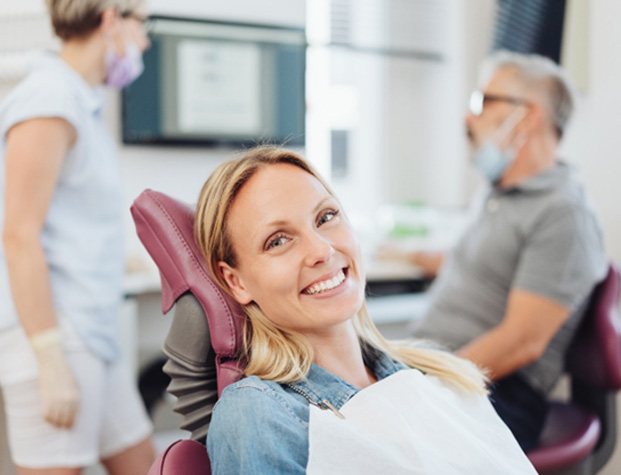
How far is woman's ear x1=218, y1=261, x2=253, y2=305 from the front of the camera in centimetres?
111

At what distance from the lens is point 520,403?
5.97 ft

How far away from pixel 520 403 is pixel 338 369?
2.80 feet

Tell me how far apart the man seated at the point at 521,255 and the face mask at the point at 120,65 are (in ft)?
3.16

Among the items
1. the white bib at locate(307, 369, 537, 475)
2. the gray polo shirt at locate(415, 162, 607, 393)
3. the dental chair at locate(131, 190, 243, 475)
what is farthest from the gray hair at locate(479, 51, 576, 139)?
the dental chair at locate(131, 190, 243, 475)

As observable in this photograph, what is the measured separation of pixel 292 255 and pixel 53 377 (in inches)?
21.1

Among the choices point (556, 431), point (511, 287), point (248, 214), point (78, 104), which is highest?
point (78, 104)

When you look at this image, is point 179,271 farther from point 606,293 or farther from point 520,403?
point 606,293

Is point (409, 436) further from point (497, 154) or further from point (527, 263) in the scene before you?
point (497, 154)

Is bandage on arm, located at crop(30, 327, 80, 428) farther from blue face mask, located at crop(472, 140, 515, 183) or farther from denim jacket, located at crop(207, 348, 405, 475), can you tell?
blue face mask, located at crop(472, 140, 515, 183)

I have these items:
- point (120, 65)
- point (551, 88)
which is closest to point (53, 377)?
point (120, 65)

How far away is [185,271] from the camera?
1.09 metres

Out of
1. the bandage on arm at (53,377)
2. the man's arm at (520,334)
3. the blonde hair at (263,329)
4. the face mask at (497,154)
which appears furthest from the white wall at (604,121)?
the bandage on arm at (53,377)

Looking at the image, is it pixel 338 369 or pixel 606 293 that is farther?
pixel 606 293

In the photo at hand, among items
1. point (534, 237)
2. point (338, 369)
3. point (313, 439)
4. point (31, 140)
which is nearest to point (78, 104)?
point (31, 140)
